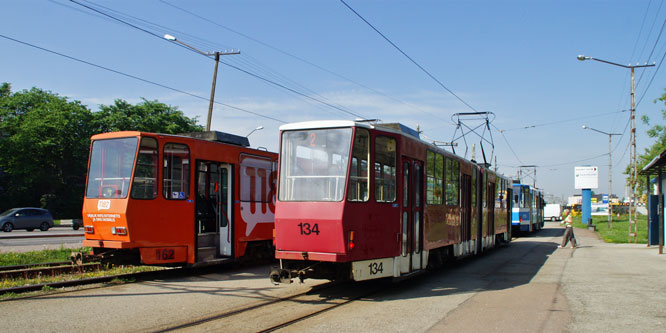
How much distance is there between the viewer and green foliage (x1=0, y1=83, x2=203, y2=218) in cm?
4556

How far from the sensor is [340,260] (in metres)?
8.77

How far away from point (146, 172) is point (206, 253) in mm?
2592

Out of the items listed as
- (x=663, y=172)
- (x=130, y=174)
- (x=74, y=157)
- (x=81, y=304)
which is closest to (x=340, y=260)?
(x=81, y=304)

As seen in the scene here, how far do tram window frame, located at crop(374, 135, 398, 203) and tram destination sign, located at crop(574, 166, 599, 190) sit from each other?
198 ft

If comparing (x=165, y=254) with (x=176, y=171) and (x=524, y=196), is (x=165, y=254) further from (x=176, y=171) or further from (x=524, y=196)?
(x=524, y=196)

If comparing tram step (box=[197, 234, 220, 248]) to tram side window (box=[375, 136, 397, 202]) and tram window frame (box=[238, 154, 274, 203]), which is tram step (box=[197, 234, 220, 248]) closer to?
tram window frame (box=[238, 154, 274, 203])

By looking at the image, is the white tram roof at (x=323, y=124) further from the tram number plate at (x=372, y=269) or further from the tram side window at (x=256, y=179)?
the tram side window at (x=256, y=179)

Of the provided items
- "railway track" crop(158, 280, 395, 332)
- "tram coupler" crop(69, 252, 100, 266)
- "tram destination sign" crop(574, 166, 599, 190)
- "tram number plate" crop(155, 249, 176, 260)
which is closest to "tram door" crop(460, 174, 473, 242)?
"railway track" crop(158, 280, 395, 332)

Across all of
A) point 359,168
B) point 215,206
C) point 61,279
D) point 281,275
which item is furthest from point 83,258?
point 359,168

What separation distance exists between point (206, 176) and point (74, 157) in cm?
4047

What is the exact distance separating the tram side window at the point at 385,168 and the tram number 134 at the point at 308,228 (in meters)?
1.22

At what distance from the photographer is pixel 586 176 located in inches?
2547

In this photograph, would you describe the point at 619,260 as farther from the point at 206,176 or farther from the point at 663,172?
the point at 206,176

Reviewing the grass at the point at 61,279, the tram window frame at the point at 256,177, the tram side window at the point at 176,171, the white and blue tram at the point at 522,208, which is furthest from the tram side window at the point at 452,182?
the white and blue tram at the point at 522,208
